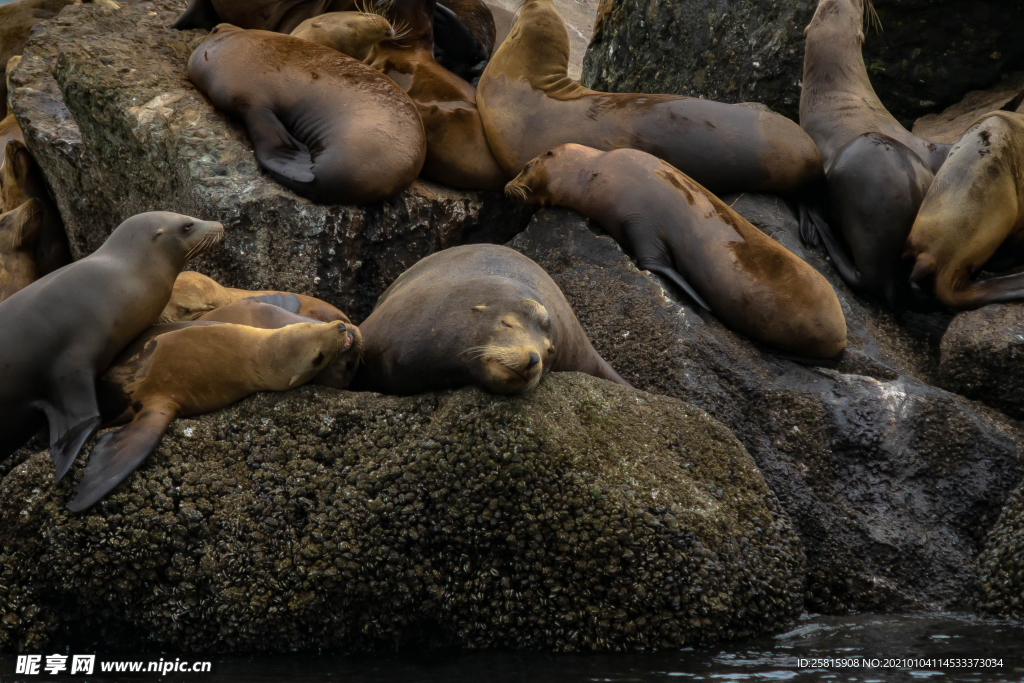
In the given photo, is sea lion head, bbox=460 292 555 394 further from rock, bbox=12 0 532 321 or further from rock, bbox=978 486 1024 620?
rock, bbox=978 486 1024 620

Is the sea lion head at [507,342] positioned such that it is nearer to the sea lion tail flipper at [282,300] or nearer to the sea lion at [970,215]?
the sea lion tail flipper at [282,300]

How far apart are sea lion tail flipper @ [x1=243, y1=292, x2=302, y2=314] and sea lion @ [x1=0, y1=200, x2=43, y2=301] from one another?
170cm

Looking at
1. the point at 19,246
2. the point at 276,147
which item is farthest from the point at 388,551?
the point at 19,246

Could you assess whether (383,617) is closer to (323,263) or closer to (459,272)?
(459,272)

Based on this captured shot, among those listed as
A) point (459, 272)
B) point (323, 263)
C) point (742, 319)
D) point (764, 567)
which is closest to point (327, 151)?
point (323, 263)

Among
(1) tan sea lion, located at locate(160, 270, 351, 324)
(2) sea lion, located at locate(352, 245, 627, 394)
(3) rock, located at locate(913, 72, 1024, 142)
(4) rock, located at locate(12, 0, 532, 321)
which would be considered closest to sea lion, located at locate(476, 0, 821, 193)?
(4) rock, located at locate(12, 0, 532, 321)

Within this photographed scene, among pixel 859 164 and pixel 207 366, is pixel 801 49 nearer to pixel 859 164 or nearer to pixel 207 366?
pixel 859 164

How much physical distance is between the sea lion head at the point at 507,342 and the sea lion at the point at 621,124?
225 centimetres

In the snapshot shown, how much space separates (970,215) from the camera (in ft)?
17.2

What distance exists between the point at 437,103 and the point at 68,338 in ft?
10.0

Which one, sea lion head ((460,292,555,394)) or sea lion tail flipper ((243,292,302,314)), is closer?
sea lion head ((460,292,555,394))

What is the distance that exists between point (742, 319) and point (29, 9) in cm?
688

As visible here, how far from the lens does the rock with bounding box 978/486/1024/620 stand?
3633 mm

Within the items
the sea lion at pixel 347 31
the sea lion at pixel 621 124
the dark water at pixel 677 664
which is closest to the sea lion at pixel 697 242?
the sea lion at pixel 621 124
